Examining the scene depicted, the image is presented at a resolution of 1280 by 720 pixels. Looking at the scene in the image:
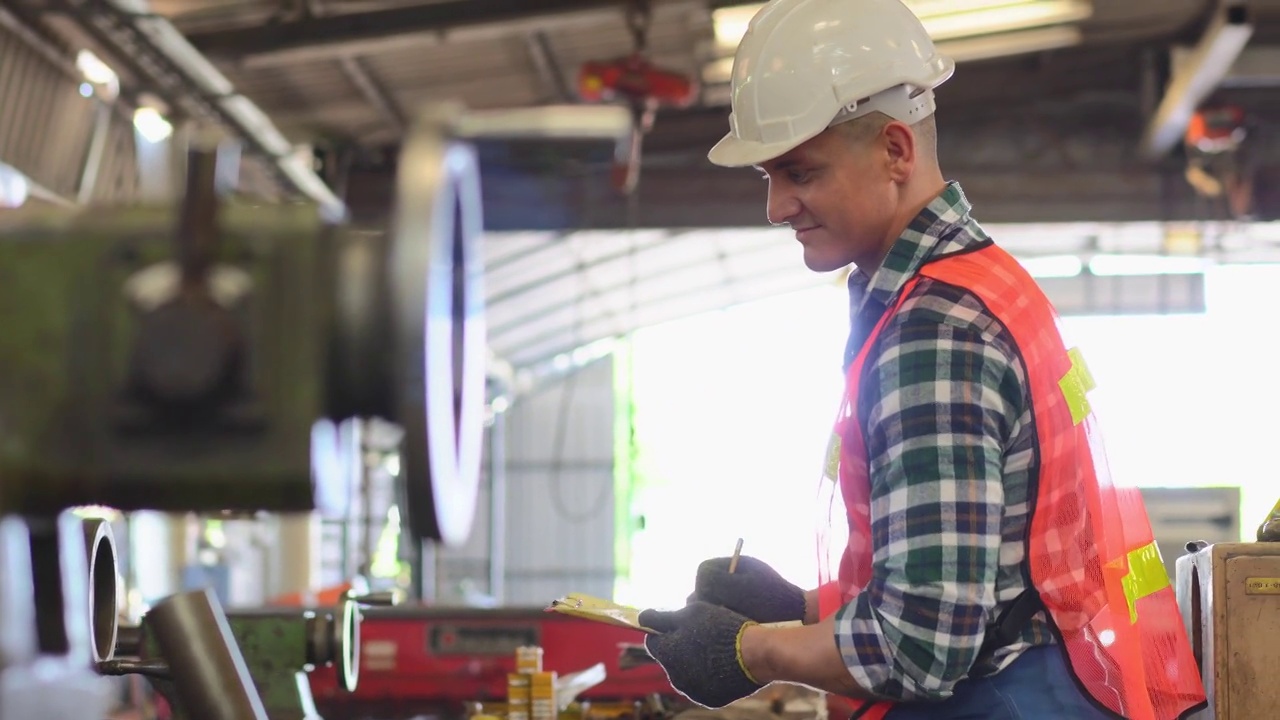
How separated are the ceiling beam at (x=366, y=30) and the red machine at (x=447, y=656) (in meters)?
3.47

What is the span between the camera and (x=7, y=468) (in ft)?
3.49

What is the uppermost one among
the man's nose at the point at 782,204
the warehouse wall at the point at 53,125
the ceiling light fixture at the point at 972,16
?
the ceiling light fixture at the point at 972,16

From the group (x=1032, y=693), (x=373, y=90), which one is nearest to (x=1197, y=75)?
(x=373, y=90)

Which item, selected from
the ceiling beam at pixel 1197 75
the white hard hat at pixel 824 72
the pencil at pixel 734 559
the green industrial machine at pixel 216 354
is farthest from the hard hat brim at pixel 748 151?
the ceiling beam at pixel 1197 75

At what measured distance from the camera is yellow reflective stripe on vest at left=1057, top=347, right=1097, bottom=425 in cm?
177

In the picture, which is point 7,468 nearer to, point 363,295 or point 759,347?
point 363,295

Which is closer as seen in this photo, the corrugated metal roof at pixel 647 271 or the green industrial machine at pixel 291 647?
the green industrial machine at pixel 291 647

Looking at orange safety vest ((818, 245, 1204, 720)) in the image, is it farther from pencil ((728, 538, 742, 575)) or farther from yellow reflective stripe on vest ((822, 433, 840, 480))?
pencil ((728, 538, 742, 575))

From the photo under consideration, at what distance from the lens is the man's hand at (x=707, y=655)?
5.92 feet

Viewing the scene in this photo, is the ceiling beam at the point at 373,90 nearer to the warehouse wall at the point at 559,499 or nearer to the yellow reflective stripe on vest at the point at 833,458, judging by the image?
the yellow reflective stripe on vest at the point at 833,458

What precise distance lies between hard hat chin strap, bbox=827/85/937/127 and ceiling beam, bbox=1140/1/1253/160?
6.39m

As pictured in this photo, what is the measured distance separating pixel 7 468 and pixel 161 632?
271 mm

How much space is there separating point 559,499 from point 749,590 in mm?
19151

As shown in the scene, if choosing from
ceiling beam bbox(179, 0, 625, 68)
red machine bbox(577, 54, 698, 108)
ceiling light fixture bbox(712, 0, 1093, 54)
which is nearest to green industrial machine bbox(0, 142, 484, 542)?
ceiling beam bbox(179, 0, 625, 68)
